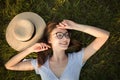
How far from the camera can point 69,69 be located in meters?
2.62

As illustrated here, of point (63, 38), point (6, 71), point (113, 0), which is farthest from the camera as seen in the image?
point (113, 0)

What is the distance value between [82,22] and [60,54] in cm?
113

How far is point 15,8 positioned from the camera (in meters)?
3.69

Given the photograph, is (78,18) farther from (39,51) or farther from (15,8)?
(39,51)

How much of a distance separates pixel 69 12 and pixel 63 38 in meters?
1.23

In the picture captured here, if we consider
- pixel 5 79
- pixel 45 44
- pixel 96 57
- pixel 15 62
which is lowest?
pixel 5 79

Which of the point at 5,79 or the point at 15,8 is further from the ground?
the point at 15,8

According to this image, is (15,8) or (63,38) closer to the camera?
(63,38)

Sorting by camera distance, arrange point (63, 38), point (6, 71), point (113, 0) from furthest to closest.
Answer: point (113, 0), point (6, 71), point (63, 38)

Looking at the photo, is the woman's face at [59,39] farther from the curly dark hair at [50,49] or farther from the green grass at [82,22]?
the green grass at [82,22]

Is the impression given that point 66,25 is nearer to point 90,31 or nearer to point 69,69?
point 90,31

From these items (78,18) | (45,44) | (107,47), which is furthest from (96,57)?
(45,44)

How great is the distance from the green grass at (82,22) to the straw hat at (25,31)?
2.57ft

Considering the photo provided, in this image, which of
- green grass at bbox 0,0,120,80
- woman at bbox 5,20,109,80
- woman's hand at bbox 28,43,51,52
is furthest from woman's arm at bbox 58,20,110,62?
green grass at bbox 0,0,120,80
